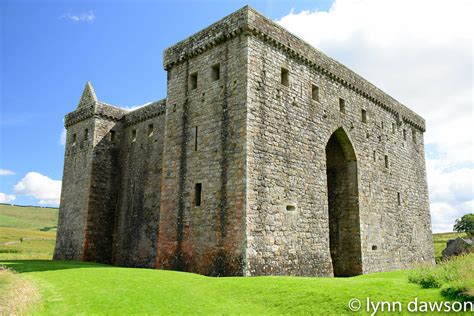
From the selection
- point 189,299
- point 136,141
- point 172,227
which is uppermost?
point 136,141

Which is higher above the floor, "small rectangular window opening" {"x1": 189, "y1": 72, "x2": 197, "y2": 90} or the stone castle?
"small rectangular window opening" {"x1": 189, "y1": 72, "x2": 197, "y2": 90}

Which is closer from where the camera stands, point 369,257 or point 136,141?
point 369,257

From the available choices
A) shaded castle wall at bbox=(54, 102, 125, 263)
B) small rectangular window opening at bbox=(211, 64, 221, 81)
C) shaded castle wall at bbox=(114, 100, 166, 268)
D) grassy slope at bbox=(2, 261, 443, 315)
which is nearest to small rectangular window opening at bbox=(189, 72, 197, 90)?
small rectangular window opening at bbox=(211, 64, 221, 81)

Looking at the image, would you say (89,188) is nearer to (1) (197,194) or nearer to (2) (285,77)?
(1) (197,194)

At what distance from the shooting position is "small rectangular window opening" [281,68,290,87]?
16.8 metres

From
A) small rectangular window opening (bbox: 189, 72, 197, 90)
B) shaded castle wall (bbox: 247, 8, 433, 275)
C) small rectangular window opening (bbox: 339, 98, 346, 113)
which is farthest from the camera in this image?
small rectangular window opening (bbox: 339, 98, 346, 113)

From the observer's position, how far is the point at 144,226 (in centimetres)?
2288

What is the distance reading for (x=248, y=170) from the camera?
14.2 meters

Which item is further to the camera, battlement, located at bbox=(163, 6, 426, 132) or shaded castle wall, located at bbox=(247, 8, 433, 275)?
battlement, located at bbox=(163, 6, 426, 132)

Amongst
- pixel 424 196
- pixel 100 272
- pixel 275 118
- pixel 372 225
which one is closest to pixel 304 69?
pixel 275 118

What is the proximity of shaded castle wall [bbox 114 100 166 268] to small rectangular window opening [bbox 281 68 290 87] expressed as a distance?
28.7ft

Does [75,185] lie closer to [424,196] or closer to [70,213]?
[70,213]

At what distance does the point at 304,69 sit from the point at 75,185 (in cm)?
1614

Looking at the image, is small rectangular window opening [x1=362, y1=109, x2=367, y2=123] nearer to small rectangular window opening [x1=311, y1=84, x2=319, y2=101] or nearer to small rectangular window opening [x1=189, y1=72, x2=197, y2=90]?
small rectangular window opening [x1=311, y1=84, x2=319, y2=101]
